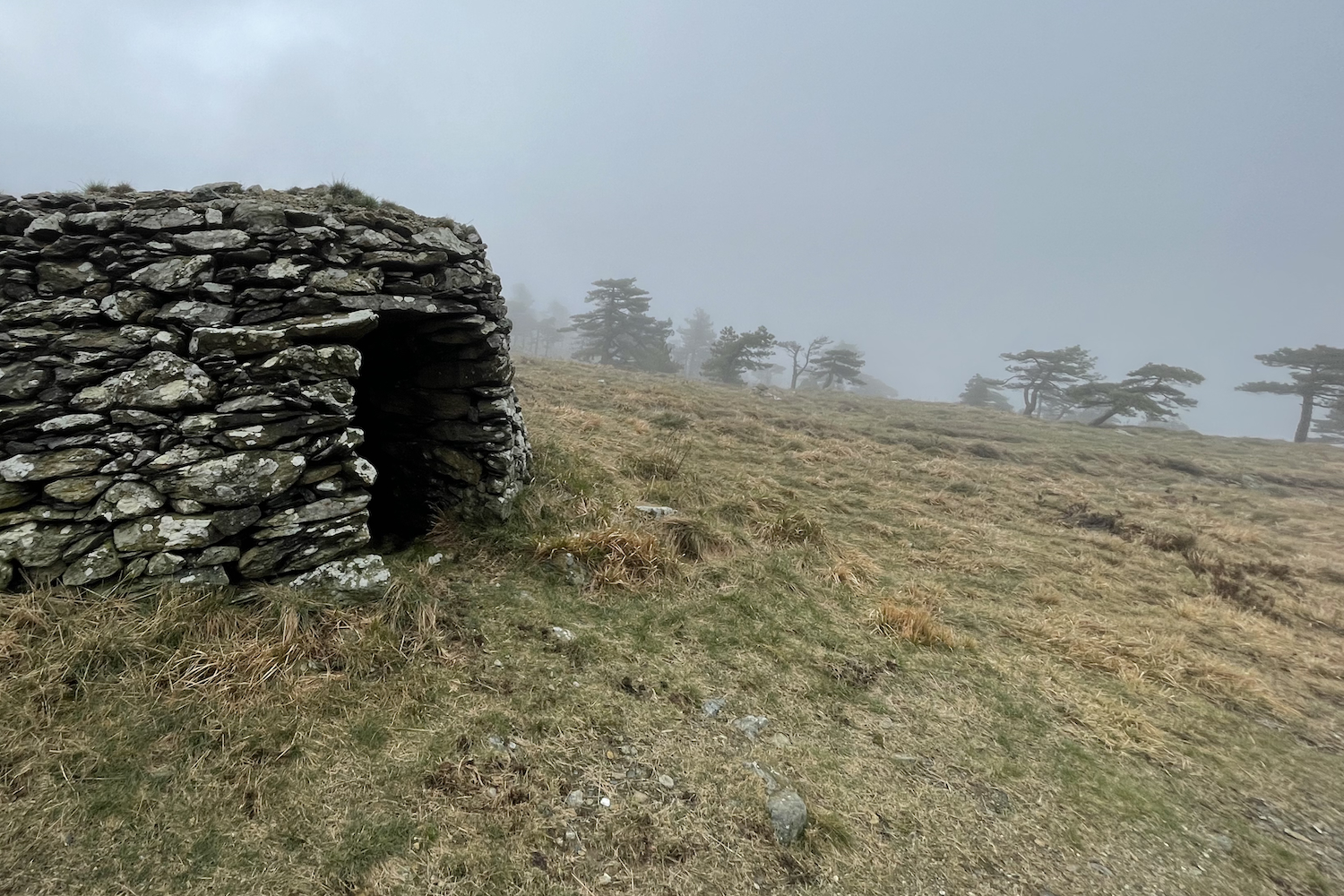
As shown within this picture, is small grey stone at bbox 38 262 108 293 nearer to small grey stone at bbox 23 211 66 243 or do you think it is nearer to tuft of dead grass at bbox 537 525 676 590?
small grey stone at bbox 23 211 66 243

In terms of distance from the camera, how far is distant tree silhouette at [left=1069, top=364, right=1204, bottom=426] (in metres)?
37.1

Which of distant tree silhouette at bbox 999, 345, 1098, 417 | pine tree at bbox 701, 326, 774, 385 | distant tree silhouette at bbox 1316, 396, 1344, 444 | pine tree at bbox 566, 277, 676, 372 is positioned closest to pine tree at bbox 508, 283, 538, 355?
pine tree at bbox 566, 277, 676, 372

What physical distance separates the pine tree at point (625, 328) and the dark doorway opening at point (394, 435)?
43214mm

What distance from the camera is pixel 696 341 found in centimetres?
8188

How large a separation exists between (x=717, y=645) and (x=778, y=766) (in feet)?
5.47

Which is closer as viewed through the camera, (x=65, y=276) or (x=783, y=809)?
(x=783, y=809)

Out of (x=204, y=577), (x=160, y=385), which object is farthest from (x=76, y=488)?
(x=204, y=577)

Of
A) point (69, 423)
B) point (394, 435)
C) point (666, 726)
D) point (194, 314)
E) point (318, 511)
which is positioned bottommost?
point (666, 726)

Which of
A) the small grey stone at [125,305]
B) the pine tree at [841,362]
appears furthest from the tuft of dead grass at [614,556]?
the pine tree at [841,362]

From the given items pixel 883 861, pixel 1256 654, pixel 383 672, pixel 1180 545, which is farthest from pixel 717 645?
pixel 1180 545

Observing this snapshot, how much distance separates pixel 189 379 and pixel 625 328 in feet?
156

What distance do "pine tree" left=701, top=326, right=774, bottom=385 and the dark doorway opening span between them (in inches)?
1629

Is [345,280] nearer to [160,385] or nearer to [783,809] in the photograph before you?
[160,385]

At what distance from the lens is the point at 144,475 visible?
4.62m
